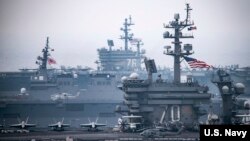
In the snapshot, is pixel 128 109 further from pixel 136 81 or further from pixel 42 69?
pixel 42 69

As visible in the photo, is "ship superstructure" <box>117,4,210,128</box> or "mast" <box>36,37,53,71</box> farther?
"mast" <box>36,37,53,71</box>

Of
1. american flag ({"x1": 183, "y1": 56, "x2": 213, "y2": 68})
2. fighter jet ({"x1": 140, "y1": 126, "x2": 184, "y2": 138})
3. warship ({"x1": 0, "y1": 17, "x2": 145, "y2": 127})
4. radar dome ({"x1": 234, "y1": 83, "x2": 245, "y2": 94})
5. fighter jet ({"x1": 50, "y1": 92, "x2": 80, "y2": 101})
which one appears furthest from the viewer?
fighter jet ({"x1": 50, "y1": 92, "x2": 80, "y2": 101})

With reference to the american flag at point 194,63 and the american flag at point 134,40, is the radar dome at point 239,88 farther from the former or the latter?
the american flag at point 134,40

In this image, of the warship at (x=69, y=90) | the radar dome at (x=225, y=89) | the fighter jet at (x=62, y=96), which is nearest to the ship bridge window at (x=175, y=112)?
the radar dome at (x=225, y=89)

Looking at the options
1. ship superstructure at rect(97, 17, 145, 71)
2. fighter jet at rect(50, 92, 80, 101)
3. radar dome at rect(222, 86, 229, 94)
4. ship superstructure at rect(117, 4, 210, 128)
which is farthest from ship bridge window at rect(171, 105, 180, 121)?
ship superstructure at rect(97, 17, 145, 71)

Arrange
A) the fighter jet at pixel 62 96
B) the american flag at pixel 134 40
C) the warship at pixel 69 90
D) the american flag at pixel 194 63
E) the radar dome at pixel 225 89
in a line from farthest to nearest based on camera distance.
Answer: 1. the american flag at pixel 134 40
2. the fighter jet at pixel 62 96
3. the warship at pixel 69 90
4. the american flag at pixel 194 63
5. the radar dome at pixel 225 89

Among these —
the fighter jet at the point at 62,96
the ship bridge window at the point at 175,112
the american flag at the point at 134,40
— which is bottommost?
the ship bridge window at the point at 175,112

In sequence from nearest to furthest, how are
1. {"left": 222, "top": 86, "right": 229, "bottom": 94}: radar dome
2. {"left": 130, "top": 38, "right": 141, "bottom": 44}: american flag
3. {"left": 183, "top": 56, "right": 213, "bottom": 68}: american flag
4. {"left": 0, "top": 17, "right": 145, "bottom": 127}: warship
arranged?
{"left": 222, "top": 86, "right": 229, "bottom": 94}: radar dome < {"left": 183, "top": 56, "right": 213, "bottom": 68}: american flag < {"left": 0, "top": 17, "right": 145, "bottom": 127}: warship < {"left": 130, "top": 38, "right": 141, "bottom": 44}: american flag

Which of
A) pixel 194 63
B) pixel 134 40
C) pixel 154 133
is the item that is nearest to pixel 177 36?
pixel 194 63

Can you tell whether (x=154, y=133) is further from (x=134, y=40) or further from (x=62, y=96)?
(x=134, y=40)

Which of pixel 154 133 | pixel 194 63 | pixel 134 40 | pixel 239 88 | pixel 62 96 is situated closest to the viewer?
pixel 154 133

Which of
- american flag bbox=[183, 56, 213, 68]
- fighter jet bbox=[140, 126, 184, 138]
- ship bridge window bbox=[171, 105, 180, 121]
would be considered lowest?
fighter jet bbox=[140, 126, 184, 138]

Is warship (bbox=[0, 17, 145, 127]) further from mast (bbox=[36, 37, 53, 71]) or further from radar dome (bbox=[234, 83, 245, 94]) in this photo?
radar dome (bbox=[234, 83, 245, 94])

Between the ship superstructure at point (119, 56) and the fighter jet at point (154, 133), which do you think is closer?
the fighter jet at point (154, 133)
